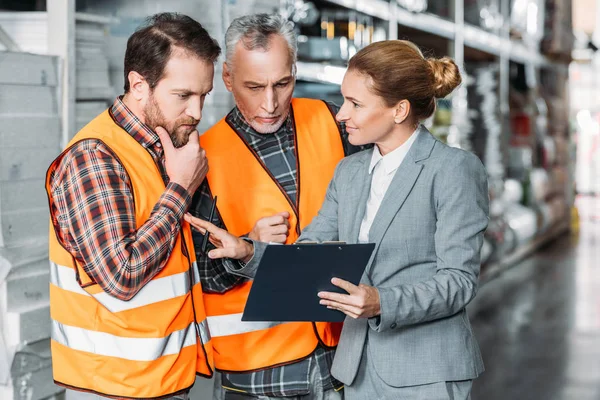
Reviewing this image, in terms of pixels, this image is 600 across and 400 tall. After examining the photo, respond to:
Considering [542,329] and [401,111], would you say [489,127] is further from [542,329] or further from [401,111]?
[401,111]

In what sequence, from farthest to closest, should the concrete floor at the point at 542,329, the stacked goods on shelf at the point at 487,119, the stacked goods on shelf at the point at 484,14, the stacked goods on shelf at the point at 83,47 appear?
1. the stacked goods on shelf at the point at 487,119
2. the stacked goods on shelf at the point at 484,14
3. the concrete floor at the point at 542,329
4. the stacked goods on shelf at the point at 83,47

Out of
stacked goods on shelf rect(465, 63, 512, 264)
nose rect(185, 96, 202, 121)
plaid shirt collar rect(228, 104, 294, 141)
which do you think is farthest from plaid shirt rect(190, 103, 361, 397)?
stacked goods on shelf rect(465, 63, 512, 264)

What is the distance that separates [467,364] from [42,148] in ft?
5.05

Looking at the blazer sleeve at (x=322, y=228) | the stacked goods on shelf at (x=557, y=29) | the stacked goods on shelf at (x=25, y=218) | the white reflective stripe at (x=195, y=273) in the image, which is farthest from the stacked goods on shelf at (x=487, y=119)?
the white reflective stripe at (x=195, y=273)

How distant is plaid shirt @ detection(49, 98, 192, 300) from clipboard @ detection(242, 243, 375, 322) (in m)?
0.24

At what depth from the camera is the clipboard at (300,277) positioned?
194 centimetres

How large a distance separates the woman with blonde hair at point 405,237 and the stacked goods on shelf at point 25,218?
0.86m

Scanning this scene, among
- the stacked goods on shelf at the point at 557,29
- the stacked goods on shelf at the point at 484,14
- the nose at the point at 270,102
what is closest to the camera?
the nose at the point at 270,102

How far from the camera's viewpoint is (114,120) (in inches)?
81.5

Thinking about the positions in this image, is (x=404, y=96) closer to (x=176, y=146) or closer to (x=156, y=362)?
(x=176, y=146)

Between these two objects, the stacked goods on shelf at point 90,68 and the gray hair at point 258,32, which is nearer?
the gray hair at point 258,32

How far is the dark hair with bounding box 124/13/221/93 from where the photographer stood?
203cm

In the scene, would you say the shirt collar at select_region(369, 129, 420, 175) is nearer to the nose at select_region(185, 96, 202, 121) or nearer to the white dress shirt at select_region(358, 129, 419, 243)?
the white dress shirt at select_region(358, 129, 419, 243)

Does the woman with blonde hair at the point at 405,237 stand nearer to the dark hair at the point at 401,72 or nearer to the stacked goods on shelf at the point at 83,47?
the dark hair at the point at 401,72
